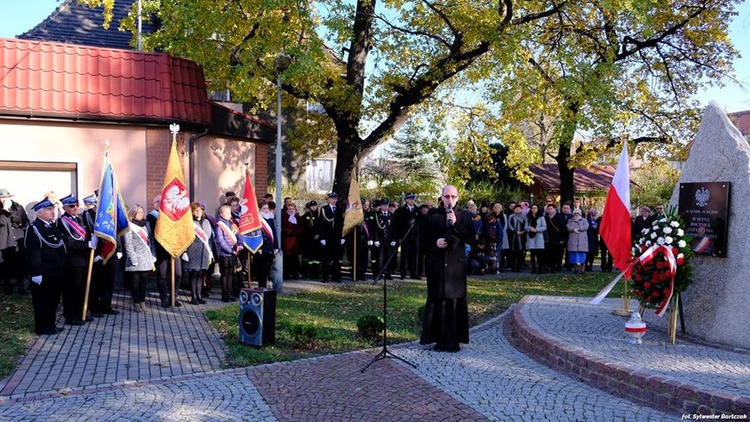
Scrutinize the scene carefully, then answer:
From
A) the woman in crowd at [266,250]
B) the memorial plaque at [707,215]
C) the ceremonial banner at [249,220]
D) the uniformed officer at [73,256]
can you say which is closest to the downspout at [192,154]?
Answer: the woman in crowd at [266,250]

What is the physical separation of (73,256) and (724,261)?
29.2 ft

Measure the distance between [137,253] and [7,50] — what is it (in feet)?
16.8

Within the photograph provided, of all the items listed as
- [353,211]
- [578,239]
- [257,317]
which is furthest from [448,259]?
[578,239]

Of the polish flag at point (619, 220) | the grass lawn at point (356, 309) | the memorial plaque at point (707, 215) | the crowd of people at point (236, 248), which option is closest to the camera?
the memorial plaque at point (707, 215)

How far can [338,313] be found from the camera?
1038 centimetres

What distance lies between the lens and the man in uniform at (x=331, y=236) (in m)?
14.5

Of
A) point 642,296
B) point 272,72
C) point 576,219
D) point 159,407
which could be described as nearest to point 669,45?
point 576,219

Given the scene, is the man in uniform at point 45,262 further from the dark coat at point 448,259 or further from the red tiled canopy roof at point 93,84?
the dark coat at point 448,259

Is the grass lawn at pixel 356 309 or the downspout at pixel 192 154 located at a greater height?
the downspout at pixel 192 154

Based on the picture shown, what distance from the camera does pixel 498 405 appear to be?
19.4 ft

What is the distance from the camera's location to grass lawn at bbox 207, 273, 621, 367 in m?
7.94

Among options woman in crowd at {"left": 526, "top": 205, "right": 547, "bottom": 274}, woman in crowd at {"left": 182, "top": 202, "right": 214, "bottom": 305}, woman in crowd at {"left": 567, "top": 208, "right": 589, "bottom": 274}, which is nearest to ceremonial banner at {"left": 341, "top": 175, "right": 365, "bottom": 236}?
woman in crowd at {"left": 182, "top": 202, "right": 214, "bottom": 305}

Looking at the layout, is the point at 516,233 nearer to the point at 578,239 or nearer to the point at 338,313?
the point at 578,239

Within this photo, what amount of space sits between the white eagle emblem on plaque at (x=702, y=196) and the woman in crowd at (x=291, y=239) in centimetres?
891
